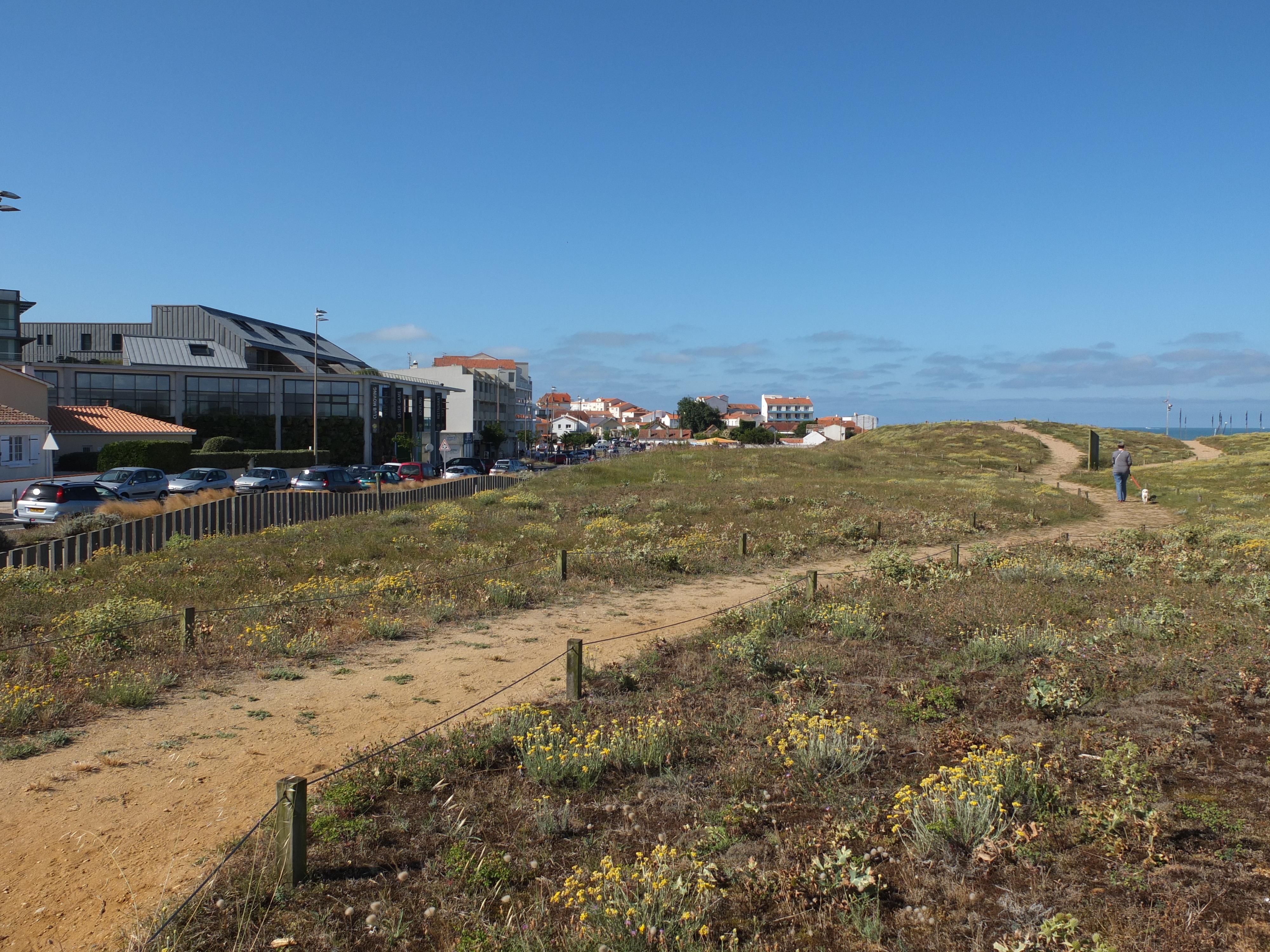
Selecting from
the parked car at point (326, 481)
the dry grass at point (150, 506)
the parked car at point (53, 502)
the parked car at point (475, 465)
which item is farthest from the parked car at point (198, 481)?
the parked car at point (475, 465)

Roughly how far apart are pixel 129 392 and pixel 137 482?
34310 mm

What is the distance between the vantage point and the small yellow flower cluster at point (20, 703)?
746 cm

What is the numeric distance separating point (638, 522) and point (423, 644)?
1190 cm

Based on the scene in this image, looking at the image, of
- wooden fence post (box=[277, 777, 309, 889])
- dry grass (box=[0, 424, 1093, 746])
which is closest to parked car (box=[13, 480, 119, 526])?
dry grass (box=[0, 424, 1093, 746])

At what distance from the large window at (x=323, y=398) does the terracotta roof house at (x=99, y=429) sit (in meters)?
12.2

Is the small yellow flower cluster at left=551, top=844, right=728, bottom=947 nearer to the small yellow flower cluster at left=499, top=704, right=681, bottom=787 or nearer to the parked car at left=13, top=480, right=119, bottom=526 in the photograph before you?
the small yellow flower cluster at left=499, top=704, right=681, bottom=787

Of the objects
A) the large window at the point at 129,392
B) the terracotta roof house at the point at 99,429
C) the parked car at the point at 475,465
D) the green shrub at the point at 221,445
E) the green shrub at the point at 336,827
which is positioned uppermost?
the large window at the point at 129,392

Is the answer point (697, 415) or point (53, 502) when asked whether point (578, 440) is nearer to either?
point (697, 415)

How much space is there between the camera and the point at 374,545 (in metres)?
18.2

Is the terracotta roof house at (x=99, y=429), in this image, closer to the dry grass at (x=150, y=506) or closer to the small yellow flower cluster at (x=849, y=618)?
the dry grass at (x=150, y=506)

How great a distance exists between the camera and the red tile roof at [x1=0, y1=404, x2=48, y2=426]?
37594 mm

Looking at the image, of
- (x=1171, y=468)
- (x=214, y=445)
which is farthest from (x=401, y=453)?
(x=1171, y=468)

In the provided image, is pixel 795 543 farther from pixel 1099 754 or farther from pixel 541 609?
pixel 1099 754

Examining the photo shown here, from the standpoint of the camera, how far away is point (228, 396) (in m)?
62.9
